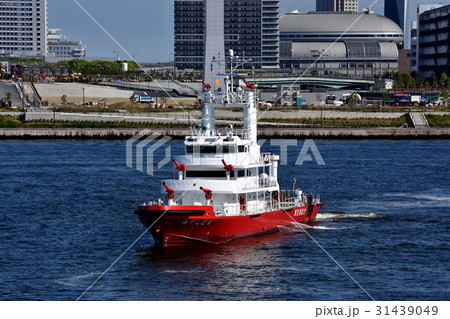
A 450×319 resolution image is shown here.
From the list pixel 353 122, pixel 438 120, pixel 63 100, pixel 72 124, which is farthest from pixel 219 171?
pixel 63 100

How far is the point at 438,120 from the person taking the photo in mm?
162250

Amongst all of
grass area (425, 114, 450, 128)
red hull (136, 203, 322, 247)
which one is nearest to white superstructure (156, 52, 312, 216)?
red hull (136, 203, 322, 247)

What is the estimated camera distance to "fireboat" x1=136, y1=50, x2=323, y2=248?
5009cm

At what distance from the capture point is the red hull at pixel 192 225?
49.3 m

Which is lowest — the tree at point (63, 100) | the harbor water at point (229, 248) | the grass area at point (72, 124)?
the harbor water at point (229, 248)

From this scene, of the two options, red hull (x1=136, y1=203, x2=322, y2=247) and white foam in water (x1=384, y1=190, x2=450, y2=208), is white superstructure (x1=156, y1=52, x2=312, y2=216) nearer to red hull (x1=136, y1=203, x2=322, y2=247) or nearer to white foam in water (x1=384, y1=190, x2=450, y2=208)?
red hull (x1=136, y1=203, x2=322, y2=247)

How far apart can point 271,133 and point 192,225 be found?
95.4m

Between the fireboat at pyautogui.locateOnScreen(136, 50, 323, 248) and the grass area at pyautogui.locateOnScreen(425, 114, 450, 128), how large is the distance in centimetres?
10780

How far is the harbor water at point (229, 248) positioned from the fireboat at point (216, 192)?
3.72 ft

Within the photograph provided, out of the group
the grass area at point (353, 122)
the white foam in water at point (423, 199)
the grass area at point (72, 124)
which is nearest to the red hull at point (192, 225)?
the white foam in water at point (423, 199)

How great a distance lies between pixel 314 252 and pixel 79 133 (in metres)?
101

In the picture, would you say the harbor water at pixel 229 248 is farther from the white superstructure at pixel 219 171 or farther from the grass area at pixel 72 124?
the grass area at pixel 72 124

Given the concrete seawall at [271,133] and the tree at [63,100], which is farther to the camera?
the tree at [63,100]

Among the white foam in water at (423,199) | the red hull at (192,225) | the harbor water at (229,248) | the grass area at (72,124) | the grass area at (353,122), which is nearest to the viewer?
the harbor water at (229,248)
